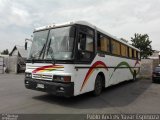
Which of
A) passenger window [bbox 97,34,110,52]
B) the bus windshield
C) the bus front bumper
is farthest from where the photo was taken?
passenger window [bbox 97,34,110,52]

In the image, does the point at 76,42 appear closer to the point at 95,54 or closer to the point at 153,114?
the point at 95,54

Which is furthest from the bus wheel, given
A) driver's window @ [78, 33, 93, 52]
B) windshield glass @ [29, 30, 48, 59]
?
windshield glass @ [29, 30, 48, 59]

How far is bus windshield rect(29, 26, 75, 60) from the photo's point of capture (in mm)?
6929

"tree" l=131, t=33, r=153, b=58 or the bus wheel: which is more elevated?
"tree" l=131, t=33, r=153, b=58

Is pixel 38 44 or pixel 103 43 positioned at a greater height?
pixel 103 43

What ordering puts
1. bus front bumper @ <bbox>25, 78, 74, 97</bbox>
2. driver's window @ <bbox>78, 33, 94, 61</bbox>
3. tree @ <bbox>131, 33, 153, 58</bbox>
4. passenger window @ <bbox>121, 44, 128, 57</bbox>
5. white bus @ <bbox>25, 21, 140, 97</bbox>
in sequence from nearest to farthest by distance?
bus front bumper @ <bbox>25, 78, 74, 97</bbox> → white bus @ <bbox>25, 21, 140, 97</bbox> → driver's window @ <bbox>78, 33, 94, 61</bbox> → passenger window @ <bbox>121, 44, 128, 57</bbox> → tree @ <bbox>131, 33, 153, 58</bbox>

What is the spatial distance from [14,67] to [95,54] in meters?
19.0

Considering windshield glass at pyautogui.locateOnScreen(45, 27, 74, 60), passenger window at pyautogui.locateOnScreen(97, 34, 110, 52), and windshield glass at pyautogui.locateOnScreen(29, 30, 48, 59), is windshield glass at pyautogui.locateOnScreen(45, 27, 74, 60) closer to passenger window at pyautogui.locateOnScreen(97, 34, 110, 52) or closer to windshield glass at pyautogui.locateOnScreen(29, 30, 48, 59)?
windshield glass at pyautogui.locateOnScreen(29, 30, 48, 59)

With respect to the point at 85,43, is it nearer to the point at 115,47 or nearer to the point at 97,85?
the point at 97,85

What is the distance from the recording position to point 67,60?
677cm

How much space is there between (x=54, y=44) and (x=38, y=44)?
90cm

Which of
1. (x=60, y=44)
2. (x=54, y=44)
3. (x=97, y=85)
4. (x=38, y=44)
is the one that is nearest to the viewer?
(x=60, y=44)

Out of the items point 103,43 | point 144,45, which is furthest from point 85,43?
point 144,45

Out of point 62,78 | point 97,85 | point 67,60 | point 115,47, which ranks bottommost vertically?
point 97,85
